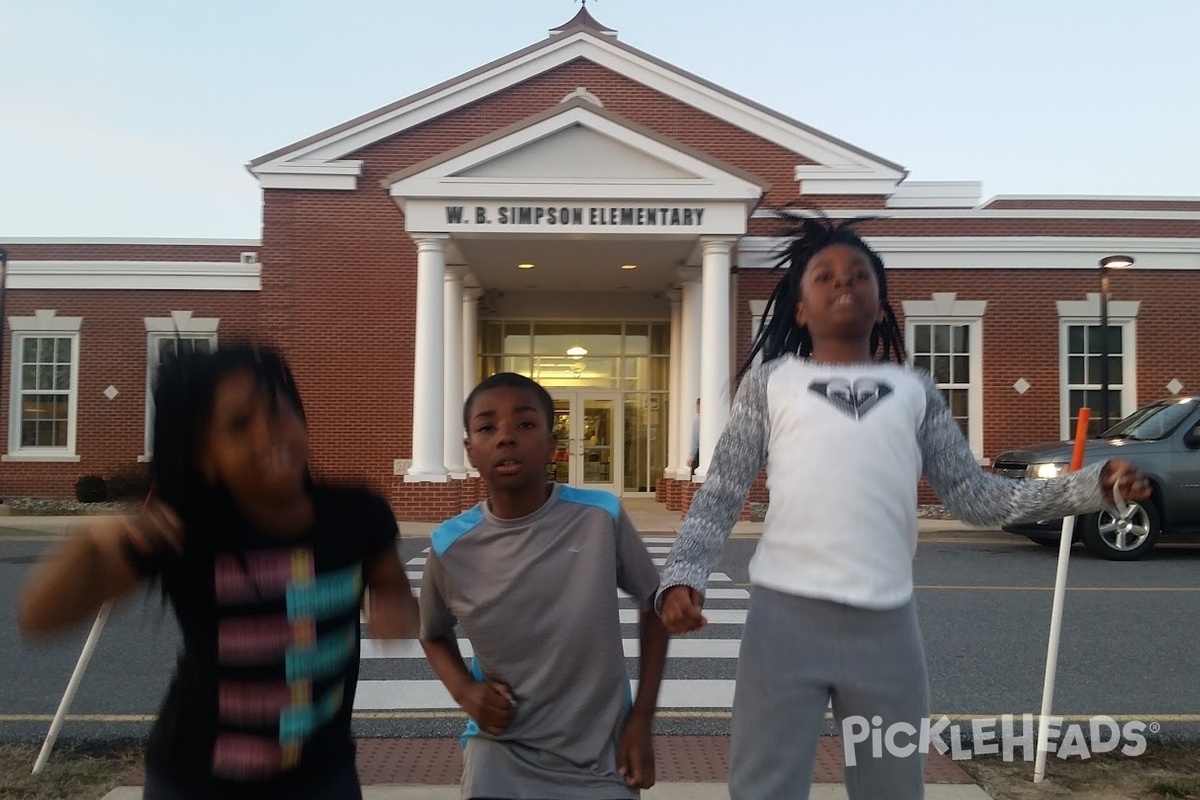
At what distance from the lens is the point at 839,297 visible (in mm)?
2531

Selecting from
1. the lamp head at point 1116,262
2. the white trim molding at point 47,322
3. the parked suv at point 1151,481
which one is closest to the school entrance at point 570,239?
the parked suv at point 1151,481

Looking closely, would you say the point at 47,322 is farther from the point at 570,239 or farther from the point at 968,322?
the point at 968,322

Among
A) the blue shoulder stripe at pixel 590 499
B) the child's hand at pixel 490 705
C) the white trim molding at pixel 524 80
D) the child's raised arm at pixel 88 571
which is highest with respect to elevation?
the white trim molding at pixel 524 80

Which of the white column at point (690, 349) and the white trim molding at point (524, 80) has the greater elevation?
the white trim molding at point (524, 80)

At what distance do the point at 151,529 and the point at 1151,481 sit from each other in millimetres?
12196

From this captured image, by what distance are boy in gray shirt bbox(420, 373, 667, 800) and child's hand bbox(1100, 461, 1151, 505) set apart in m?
1.15

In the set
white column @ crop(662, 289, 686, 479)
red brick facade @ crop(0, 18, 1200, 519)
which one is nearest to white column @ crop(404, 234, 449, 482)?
red brick facade @ crop(0, 18, 1200, 519)

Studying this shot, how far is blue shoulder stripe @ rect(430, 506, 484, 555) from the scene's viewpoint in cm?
242

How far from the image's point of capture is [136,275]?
19.1 meters

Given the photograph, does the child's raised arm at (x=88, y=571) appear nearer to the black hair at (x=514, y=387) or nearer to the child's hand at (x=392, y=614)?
the child's hand at (x=392, y=614)

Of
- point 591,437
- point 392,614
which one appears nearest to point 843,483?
point 392,614

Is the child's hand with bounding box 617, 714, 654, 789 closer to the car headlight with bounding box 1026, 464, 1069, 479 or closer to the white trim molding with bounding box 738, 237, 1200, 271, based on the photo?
the car headlight with bounding box 1026, 464, 1069, 479

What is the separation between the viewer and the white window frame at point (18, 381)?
19250 millimetres

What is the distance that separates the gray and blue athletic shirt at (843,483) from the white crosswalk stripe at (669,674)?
8.92ft
